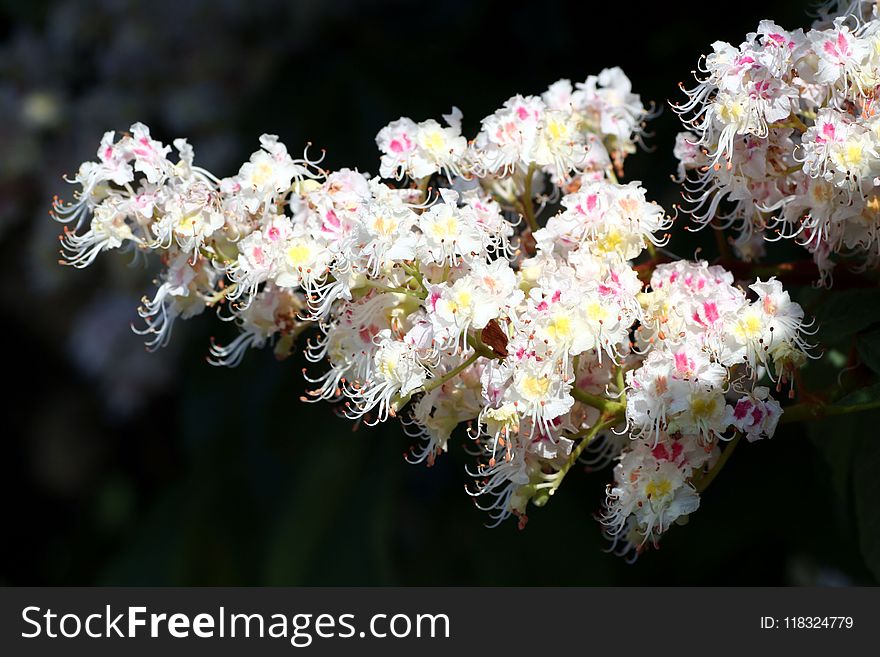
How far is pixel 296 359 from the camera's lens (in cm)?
233

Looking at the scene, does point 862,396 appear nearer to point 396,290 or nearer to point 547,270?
point 547,270

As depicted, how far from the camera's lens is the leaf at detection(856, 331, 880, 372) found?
38.5 inches

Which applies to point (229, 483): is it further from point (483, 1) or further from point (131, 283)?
point (483, 1)

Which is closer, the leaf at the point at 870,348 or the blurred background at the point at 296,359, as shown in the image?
the leaf at the point at 870,348

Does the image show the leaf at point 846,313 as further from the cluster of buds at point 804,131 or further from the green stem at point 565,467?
the green stem at point 565,467

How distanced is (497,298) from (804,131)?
329 millimetres

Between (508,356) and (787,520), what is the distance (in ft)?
5.54

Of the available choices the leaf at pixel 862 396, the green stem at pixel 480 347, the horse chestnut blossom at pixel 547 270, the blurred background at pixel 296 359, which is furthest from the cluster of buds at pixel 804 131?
the blurred background at pixel 296 359

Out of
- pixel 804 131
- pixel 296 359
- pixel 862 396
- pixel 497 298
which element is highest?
pixel 296 359

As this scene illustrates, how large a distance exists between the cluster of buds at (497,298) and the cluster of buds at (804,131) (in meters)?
0.08

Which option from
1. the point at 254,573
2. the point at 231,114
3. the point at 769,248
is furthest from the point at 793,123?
the point at 231,114

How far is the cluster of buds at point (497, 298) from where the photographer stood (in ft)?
3.08

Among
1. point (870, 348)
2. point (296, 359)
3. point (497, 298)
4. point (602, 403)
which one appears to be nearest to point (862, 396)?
point (870, 348)

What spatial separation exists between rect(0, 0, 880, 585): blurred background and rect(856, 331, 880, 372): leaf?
3.24ft
